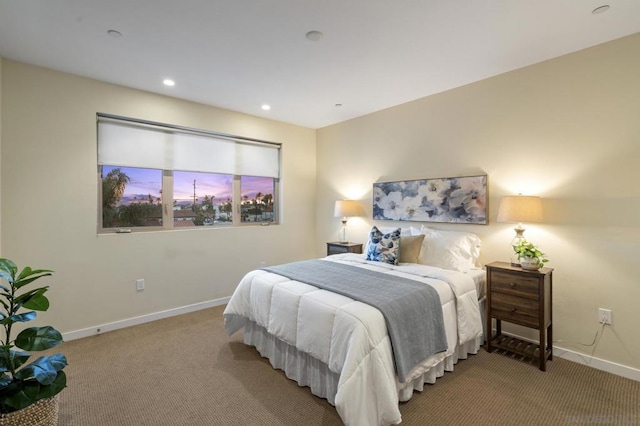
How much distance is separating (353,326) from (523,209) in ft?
6.32

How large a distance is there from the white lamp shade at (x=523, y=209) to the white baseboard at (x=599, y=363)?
1.24 metres

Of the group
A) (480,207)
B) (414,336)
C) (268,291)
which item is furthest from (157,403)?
(480,207)

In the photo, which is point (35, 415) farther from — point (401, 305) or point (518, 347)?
point (518, 347)

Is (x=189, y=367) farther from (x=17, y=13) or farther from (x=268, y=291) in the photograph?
(x=17, y=13)

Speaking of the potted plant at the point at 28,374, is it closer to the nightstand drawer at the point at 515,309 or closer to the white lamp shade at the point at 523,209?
the nightstand drawer at the point at 515,309

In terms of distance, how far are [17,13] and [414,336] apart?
11.9 feet

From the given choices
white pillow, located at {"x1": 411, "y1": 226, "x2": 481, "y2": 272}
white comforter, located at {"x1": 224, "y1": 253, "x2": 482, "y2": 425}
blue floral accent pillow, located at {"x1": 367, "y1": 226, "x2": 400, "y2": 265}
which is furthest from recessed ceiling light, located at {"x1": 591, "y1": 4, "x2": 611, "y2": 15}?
blue floral accent pillow, located at {"x1": 367, "y1": 226, "x2": 400, "y2": 265}

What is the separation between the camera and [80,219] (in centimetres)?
308

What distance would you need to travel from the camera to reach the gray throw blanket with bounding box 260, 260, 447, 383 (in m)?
1.92

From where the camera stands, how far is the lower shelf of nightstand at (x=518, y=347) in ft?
8.55

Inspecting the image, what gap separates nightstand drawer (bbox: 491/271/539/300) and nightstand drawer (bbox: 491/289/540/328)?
41 millimetres

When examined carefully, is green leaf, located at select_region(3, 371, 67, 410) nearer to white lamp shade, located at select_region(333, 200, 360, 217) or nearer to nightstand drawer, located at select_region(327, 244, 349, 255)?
nightstand drawer, located at select_region(327, 244, 349, 255)

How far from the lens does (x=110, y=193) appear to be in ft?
11.1

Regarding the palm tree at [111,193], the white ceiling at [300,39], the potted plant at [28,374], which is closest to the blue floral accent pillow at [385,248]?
the white ceiling at [300,39]
